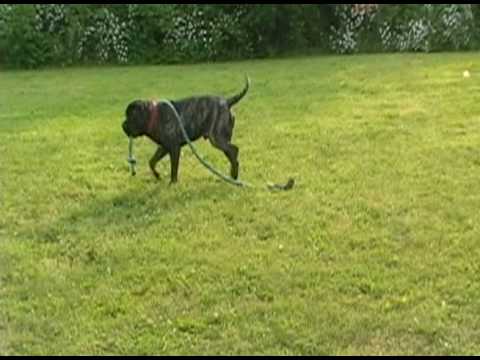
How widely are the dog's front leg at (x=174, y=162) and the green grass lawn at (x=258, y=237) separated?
0.35ft

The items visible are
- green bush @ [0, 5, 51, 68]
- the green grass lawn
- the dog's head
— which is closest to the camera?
the green grass lawn

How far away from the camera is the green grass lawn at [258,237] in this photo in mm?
3639

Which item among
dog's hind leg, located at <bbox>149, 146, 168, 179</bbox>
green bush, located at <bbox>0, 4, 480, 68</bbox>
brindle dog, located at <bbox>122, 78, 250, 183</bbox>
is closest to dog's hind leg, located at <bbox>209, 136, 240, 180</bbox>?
brindle dog, located at <bbox>122, 78, 250, 183</bbox>

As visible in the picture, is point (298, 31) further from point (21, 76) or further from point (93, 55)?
point (21, 76)

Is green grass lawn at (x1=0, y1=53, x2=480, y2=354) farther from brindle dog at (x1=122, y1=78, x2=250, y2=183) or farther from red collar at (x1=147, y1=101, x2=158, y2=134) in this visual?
red collar at (x1=147, y1=101, x2=158, y2=134)

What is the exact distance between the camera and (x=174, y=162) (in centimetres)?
573

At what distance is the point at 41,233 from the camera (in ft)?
16.3

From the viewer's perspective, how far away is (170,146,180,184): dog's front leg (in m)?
5.68

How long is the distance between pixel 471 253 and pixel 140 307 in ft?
5.77

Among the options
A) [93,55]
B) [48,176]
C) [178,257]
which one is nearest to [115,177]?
[48,176]

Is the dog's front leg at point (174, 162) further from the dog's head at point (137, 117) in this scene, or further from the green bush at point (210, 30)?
the green bush at point (210, 30)

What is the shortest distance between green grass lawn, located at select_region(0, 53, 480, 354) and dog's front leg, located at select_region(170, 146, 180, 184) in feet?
0.35

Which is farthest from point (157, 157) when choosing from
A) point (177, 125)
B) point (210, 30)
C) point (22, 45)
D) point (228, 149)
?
point (22, 45)

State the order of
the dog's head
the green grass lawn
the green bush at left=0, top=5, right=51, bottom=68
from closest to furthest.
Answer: the green grass lawn < the dog's head < the green bush at left=0, top=5, right=51, bottom=68
